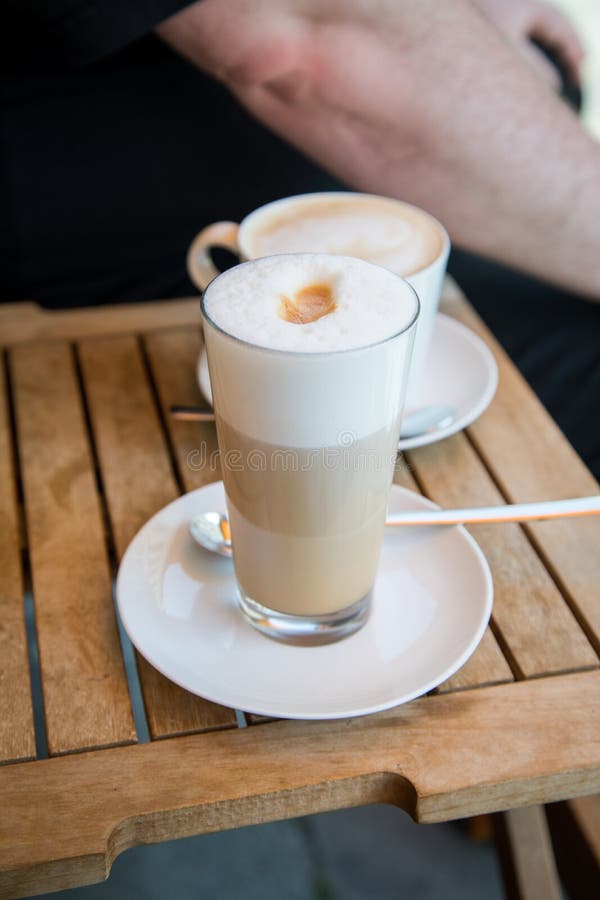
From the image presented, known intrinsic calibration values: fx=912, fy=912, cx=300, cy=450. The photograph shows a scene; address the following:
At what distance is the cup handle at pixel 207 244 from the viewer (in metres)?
0.82

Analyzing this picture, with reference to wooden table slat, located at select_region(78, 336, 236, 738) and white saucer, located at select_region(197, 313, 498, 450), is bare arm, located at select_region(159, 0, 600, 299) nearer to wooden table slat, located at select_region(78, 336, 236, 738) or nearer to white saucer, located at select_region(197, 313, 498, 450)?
white saucer, located at select_region(197, 313, 498, 450)


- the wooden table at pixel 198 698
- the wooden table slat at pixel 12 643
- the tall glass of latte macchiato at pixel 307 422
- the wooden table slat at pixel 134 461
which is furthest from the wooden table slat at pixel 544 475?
the wooden table slat at pixel 12 643

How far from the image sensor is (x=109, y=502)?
70cm

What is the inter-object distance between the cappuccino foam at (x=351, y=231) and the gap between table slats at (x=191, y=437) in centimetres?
15

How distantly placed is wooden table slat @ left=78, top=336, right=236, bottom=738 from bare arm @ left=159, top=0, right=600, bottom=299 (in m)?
0.31

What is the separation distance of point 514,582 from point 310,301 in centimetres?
26

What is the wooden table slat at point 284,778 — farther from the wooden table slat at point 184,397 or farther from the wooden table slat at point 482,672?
the wooden table slat at point 184,397

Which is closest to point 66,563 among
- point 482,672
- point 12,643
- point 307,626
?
point 12,643

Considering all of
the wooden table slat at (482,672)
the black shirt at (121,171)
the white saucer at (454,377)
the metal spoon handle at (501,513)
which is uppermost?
the metal spoon handle at (501,513)

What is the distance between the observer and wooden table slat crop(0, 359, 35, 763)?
53 cm

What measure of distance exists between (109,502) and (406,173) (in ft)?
1.72

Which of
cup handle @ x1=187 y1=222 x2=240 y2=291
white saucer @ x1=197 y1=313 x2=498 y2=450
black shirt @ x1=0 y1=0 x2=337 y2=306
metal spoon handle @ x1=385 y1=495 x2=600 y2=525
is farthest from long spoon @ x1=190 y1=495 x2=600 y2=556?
black shirt @ x1=0 y1=0 x2=337 y2=306

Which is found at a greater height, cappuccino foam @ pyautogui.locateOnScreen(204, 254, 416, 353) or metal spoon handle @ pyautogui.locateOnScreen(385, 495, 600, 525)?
cappuccino foam @ pyautogui.locateOnScreen(204, 254, 416, 353)

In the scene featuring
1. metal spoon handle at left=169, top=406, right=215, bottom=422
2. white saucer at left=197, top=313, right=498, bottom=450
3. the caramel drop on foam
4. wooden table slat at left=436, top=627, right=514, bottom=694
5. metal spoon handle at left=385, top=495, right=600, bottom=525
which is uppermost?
the caramel drop on foam
